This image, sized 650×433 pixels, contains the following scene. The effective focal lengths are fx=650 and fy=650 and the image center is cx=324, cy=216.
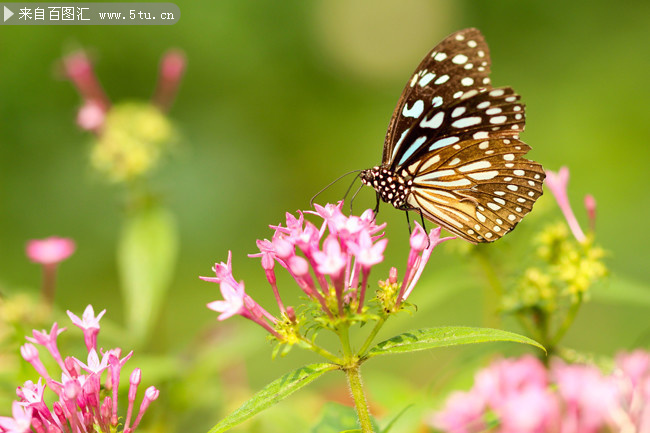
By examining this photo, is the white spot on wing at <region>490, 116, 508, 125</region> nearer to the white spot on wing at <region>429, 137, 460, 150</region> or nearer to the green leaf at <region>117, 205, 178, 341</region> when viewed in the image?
the white spot on wing at <region>429, 137, 460, 150</region>

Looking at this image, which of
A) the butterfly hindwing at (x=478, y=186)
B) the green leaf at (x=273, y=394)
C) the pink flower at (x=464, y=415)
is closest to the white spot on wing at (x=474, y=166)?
the butterfly hindwing at (x=478, y=186)

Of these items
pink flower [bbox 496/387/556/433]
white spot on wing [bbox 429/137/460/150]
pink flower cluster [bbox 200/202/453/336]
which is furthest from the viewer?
white spot on wing [bbox 429/137/460/150]

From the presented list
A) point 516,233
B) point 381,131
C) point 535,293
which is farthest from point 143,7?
point 381,131

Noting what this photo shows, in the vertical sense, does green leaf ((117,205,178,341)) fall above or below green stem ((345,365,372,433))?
above

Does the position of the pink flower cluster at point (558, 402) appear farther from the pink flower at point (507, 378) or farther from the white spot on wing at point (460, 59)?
the white spot on wing at point (460, 59)

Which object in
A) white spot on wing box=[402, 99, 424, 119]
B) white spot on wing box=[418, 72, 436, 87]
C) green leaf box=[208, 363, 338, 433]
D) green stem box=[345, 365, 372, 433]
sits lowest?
green stem box=[345, 365, 372, 433]

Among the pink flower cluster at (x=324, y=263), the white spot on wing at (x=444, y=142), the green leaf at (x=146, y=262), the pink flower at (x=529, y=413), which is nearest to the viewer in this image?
the pink flower at (x=529, y=413)

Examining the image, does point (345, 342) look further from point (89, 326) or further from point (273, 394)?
point (89, 326)

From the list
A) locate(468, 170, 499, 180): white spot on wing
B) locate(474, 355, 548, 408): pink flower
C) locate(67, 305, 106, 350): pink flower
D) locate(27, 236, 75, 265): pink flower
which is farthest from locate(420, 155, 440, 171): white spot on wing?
locate(27, 236, 75, 265): pink flower
